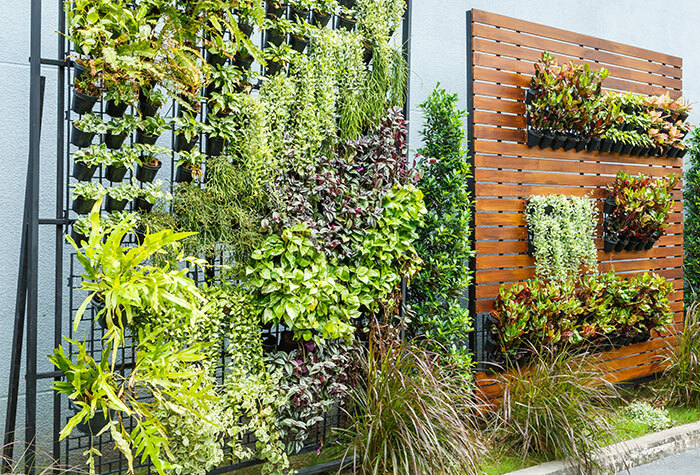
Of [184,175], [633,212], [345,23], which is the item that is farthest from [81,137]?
[633,212]

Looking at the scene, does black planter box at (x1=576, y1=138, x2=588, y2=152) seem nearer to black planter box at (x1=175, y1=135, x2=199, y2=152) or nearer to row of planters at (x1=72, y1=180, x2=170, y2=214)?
black planter box at (x1=175, y1=135, x2=199, y2=152)

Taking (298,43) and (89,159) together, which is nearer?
(89,159)

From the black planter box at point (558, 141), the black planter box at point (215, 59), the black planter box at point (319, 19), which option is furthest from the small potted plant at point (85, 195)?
the black planter box at point (558, 141)

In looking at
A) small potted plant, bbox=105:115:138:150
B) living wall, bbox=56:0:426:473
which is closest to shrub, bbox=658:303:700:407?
living wall, bbox=56:0:426:473

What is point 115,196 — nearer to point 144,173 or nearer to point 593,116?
point 144,173

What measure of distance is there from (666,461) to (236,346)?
3.32 m

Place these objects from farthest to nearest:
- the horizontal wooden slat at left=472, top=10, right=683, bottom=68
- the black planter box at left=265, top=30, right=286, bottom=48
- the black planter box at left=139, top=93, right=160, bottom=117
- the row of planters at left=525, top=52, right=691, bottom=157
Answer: the row of planters at left=525, top=52, right=691, bottom=157 < the horizontal wooden slat at left=472, top=10, right=683, bottom=68 < the black planter box at left=265, top=30, right=286, bottom=48 < the black planter box at left=139, top=93, right=160, bottom=117

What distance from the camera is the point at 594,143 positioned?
490 cm

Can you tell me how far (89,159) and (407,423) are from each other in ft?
7.32

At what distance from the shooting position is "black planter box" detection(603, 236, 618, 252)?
16.5 feet

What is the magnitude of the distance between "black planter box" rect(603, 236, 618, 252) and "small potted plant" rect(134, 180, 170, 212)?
12.7ft

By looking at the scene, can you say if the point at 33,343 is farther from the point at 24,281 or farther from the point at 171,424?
the point at 171,424

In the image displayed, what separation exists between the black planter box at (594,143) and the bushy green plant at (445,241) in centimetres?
146

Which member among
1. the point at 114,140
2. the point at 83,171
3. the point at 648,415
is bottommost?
the point at 648,415
